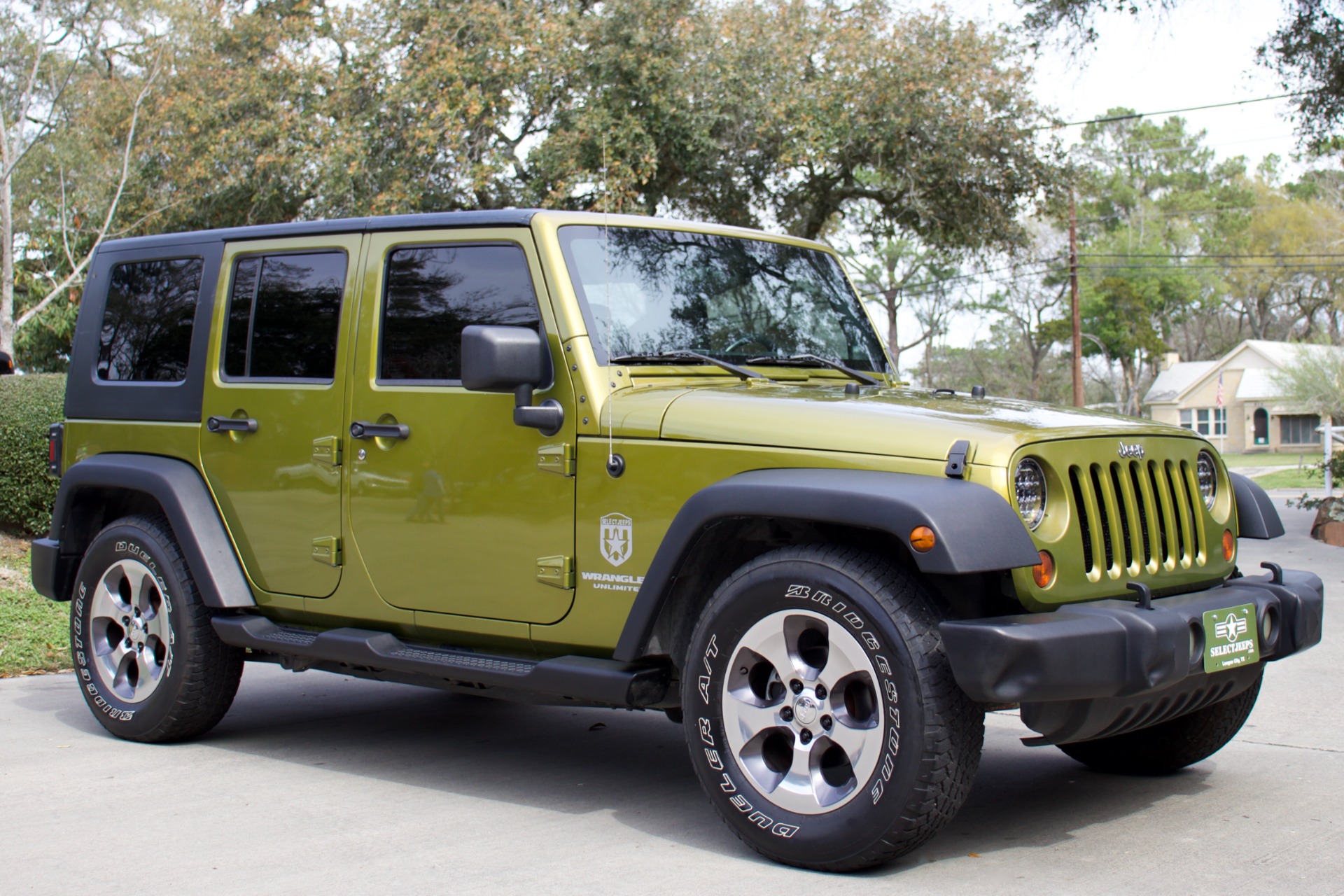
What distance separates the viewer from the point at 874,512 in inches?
143

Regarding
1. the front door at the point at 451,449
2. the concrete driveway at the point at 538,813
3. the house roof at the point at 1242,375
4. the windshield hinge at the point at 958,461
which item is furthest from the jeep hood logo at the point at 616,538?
the house roof at the point at 1242,375

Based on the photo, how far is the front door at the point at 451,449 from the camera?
4.50 meters

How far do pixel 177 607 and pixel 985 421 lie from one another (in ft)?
11.3

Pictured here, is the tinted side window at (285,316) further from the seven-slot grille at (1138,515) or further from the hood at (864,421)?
the seven-slot grille at (1138,515)

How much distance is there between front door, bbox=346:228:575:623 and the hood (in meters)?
0.42

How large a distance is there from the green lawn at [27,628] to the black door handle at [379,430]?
3.84 meters

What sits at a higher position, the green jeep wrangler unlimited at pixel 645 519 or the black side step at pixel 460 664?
the green jeep wrangler unlimited at pixel 645 519

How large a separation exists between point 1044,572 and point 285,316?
10.6 feet

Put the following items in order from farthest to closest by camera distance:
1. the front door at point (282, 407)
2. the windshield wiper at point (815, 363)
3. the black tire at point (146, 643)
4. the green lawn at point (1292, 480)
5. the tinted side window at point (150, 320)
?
1. the green lawn at point (1292, 480)
2. the tinted side window at point (150, 320)
3. the black tire at point (146, 643)
4. the front door at point (282, 407)
5. the windshield wiper at point (815, 363)

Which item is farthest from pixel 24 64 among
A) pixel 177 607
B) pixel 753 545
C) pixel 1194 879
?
pixel 1194 879

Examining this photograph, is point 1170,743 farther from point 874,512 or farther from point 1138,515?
point 874,512

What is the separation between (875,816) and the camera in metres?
3.67

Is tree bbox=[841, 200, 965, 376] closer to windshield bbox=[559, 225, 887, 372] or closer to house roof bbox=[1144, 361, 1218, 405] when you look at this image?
house roof bbox=[1144, 361, 1218, 405]

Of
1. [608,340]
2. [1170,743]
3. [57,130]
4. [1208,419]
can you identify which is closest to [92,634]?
[608,340]
